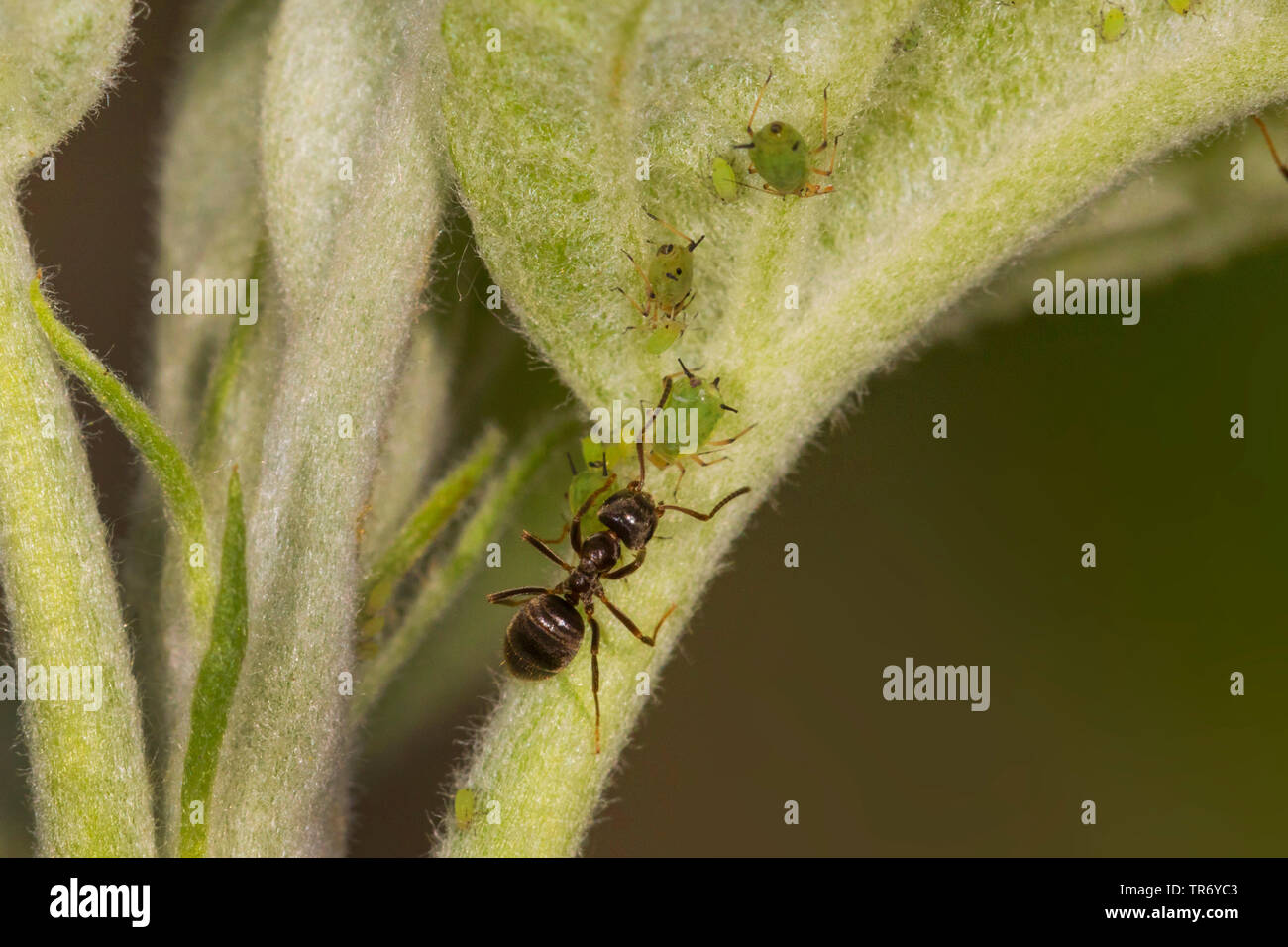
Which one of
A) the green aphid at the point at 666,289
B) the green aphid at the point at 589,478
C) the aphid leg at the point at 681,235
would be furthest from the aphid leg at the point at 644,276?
the green aphid at the point at 589,478

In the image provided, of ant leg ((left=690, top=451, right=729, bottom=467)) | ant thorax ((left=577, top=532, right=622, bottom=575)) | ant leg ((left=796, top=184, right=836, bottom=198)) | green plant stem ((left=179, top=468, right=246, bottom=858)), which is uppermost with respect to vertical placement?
ant leg ((left=796, top=184, right=836, bottom=198))

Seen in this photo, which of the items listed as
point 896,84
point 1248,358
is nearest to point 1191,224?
point 1248,358

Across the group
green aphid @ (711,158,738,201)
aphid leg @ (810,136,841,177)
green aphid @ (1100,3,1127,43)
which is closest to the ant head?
green aphid @ (711,158,738,201)

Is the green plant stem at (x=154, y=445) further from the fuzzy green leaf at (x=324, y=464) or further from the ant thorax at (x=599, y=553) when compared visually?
the ant thorax at (x=599, y=553)

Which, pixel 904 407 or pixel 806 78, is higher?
pixel 806 78

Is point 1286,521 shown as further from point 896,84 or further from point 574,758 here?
point 574,758

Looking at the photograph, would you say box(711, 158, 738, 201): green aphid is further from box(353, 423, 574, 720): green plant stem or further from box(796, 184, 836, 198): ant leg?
box(353, 423, 574, 720): green plant stem

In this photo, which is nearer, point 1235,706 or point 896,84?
point 896,84
